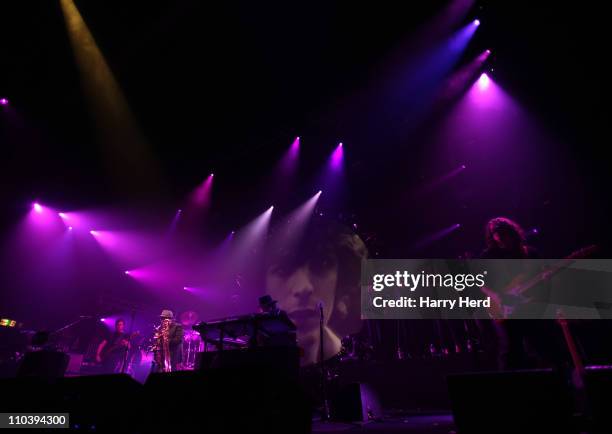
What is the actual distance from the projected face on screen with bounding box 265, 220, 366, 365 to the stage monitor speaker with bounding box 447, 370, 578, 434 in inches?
260

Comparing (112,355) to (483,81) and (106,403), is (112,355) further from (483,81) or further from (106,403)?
(483,81)

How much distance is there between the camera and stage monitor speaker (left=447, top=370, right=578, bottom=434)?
7.18 ft

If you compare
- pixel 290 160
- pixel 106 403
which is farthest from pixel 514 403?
pixel 290 160

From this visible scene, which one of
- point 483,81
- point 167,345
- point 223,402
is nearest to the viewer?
point 223,402

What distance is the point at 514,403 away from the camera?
2.25m

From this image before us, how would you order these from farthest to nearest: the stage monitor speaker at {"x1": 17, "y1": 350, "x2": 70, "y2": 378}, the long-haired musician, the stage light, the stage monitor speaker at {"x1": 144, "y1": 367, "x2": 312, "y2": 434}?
1. the long-haired musician
2. the stage light
3. the stage monitor speaker at {"x1": 17, "y1": 350, "x2": 70, "y2": 378}
4. the stage monitor speaker at {"x1": 144, "y1": 367, "x2": 312, "y2": 434}

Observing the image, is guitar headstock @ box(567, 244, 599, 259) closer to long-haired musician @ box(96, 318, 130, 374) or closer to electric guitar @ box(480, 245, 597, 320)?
electric guitar @ box(480, 245, 597, 320)

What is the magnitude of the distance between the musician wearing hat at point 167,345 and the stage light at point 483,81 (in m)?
10.3

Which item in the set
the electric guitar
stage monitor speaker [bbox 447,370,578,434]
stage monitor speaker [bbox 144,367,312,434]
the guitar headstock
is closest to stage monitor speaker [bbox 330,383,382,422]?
the electric guitar

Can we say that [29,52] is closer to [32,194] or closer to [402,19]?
[32,194]

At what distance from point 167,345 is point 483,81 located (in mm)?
10796

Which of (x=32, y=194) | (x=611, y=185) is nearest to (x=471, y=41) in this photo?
(x=611, y=185)

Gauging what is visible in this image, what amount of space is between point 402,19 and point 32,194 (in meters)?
11.5
